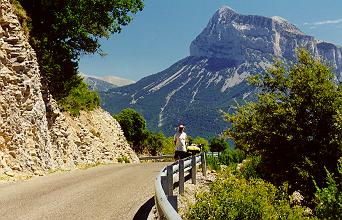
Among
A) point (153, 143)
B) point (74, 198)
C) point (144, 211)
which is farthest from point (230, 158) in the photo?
point (153, 143)

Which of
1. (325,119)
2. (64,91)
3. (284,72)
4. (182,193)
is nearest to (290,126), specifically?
(325,119)

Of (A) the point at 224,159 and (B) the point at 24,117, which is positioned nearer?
(B) the point at 24,117

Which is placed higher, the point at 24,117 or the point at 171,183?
the point at 24,117

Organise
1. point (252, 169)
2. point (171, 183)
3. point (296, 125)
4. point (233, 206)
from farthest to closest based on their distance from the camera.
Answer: point (252, 169)
point (296, 125)
point (171, 183)
point (233, 206)

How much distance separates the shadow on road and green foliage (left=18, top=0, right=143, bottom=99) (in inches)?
636

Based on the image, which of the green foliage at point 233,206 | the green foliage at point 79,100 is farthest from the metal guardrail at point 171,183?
the green foliage at point 79,100

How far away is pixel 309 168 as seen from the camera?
66.0ft

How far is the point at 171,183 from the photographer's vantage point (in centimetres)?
1168

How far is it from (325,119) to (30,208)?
47.5 ft

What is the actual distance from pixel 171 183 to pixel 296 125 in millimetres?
10867

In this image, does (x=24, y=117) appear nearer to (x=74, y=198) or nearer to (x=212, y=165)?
(x=74, y=198)

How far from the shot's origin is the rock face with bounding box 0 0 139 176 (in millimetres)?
19312

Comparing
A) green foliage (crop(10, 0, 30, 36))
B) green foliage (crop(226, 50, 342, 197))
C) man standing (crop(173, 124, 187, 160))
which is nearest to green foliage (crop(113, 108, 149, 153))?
green foliage (crop(10, 0, 30, 36))

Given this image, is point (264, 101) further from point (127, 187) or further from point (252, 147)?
point (127, 187)
